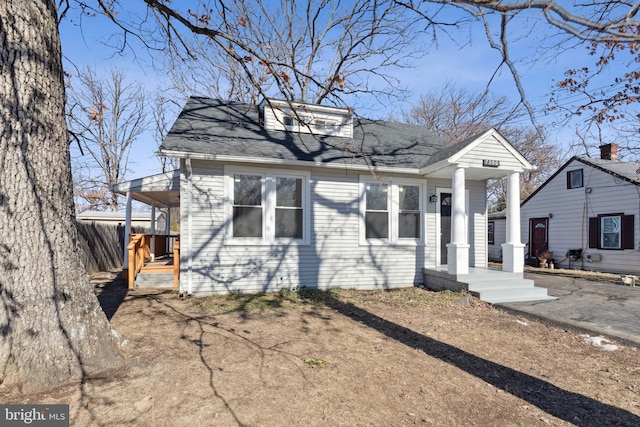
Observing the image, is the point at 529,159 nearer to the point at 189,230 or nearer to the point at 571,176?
the point at 571,176

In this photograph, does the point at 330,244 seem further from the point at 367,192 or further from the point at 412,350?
the point at 412,350

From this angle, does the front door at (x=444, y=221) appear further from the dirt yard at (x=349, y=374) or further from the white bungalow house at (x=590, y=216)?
the white bungalow house at (x=590, y=216)

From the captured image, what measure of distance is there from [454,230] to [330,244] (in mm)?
2911

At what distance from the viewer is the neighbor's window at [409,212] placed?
28.8 feet

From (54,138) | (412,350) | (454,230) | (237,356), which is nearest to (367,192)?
(454,230)

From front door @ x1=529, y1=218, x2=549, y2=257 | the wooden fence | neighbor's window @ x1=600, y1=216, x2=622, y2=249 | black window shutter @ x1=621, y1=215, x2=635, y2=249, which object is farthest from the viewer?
front door @ x1=529, y1=218, x2=549, y2=257

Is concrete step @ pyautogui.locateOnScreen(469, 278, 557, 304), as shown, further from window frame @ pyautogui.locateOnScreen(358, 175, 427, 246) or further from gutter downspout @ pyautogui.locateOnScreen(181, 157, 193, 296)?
gutter downspout @ pyautogui.locateOnScreen(181, 157, 193, 296)

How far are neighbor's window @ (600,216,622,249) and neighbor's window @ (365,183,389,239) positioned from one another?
995cm

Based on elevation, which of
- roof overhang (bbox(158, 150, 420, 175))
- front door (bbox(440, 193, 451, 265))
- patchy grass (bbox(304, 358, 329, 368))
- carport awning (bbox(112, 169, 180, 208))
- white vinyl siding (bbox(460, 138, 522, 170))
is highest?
white vinyl siding (bbox(460, 138, 522, 170))

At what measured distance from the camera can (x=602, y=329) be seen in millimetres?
5301

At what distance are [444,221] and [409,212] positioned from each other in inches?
46.3

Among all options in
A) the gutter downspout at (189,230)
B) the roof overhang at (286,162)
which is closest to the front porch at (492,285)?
the roof overhang at (286,162)

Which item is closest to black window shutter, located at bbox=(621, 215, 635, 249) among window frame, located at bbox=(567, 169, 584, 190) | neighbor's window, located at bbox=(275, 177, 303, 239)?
window frame, located at bbox=(567, 169, 584, 190)

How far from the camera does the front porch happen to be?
7.27 meters
